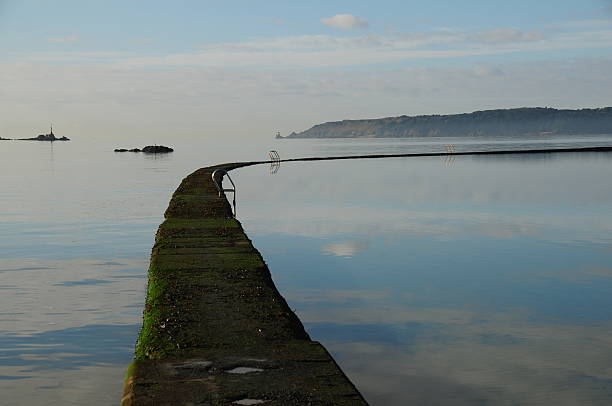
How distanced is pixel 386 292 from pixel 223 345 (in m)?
5.85

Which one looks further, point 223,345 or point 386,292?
point 386,292

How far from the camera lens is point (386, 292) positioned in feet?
45.4

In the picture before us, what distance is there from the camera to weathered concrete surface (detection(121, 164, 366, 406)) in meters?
7.01

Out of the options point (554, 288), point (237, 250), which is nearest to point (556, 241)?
point (554, 288)

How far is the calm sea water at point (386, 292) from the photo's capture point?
890cm

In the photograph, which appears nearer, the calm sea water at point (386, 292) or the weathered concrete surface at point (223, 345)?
the weathered concrete surface at point (223, 345)

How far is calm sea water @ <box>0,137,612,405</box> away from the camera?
8898 mm

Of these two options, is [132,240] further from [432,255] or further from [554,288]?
[554,288]

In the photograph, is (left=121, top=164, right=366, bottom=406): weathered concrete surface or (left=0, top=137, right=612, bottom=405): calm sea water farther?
(left=0, top=137, right=612, bottom=405): calm sea water

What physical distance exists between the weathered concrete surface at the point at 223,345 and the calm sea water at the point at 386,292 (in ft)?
2.20

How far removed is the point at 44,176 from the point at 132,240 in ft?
124

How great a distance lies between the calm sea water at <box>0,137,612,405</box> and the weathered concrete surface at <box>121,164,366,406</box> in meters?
0.67

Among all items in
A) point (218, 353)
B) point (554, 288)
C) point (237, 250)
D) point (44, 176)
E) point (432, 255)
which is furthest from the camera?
point (44, 176)

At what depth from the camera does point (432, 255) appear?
702 inches
